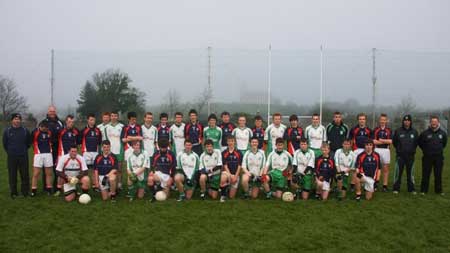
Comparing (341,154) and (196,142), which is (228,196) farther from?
(341,154)

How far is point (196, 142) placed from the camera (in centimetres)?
782

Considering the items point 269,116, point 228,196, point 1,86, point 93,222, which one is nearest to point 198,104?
point 269,116

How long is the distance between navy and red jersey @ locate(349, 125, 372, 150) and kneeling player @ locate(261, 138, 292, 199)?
1671 millimetres

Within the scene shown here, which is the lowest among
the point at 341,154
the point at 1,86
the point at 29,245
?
the point at 29,245

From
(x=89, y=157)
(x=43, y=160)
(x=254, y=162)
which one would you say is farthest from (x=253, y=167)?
(x=43, y=160)

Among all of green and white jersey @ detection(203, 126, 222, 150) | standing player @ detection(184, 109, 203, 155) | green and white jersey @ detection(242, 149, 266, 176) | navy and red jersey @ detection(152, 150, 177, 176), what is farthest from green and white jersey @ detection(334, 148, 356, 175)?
navy and red jersey @ detection(152, 150, 177, 176)

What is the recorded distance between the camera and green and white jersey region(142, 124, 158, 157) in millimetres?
7824

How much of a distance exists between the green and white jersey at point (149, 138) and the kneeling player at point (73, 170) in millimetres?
1485

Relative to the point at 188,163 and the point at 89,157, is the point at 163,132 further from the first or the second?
the point at 89,157

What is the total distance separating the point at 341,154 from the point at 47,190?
5.71 metres

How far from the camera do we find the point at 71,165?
21.8 ft

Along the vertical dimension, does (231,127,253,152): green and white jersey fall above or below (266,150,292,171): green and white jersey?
above

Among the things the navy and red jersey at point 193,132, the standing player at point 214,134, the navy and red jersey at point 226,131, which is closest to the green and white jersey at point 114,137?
the navy and red jersey at point 193,132

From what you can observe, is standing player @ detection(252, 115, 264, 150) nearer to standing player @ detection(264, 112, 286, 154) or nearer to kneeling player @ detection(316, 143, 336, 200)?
standing player @ detection(264, 112, 286, 154)
